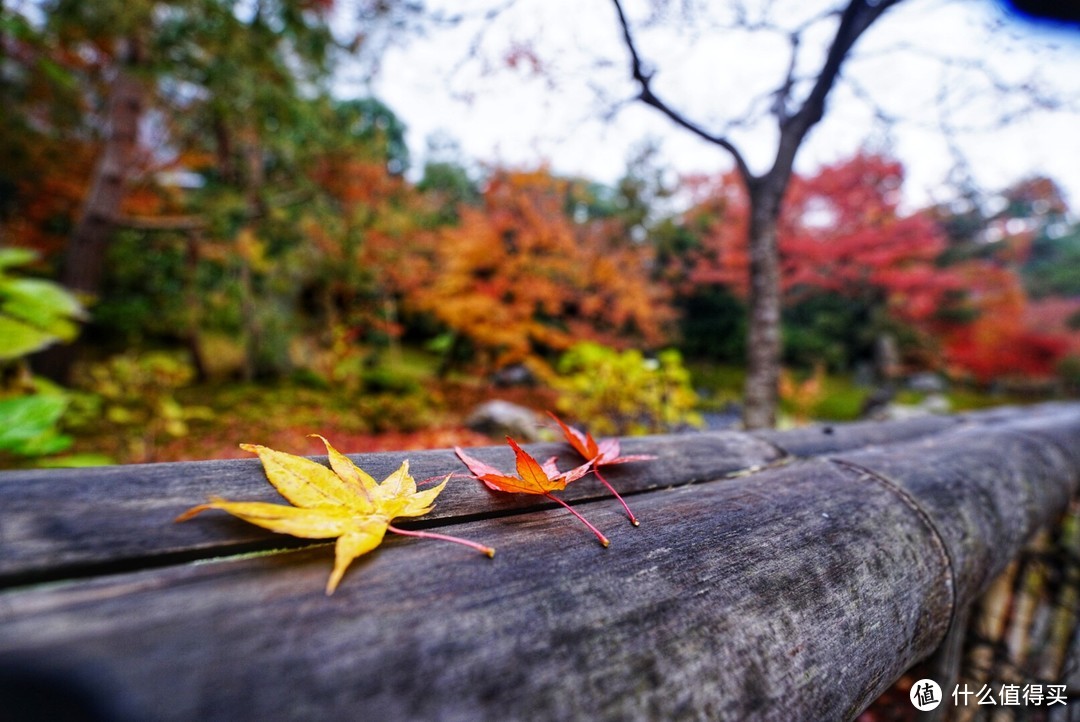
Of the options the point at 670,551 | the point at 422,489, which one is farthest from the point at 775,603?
the point at 422,489

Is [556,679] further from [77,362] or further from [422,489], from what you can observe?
[77,362]

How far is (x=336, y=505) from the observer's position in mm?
467

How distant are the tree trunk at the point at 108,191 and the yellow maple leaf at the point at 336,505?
5.10m

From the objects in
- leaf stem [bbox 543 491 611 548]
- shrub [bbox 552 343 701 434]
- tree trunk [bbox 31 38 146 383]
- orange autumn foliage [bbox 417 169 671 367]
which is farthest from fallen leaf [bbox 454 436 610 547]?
tree trunk [bbox 31 38 146 383]

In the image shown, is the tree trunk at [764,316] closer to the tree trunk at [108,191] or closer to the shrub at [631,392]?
the shrub at [631,392]

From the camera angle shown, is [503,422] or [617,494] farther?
[503,422]

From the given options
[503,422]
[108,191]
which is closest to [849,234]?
[503,422]

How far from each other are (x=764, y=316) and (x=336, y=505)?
3.33 metres

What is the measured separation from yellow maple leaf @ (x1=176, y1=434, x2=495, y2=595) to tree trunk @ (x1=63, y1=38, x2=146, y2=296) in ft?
16.7

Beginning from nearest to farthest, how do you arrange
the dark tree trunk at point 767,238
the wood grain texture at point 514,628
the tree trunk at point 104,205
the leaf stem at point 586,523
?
the wood grain texture at point 514,628 → the leaf stem at point 586,523 → the dark tree trunk at point 767,238 → the tree trunk at point 104,205

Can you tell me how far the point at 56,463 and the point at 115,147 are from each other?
4.30m

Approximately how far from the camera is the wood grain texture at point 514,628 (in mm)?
290

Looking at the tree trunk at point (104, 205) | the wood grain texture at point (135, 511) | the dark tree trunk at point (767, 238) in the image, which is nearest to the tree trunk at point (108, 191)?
the tree trunk at point (104, 205)

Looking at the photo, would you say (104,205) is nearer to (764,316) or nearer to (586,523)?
(586,523)
